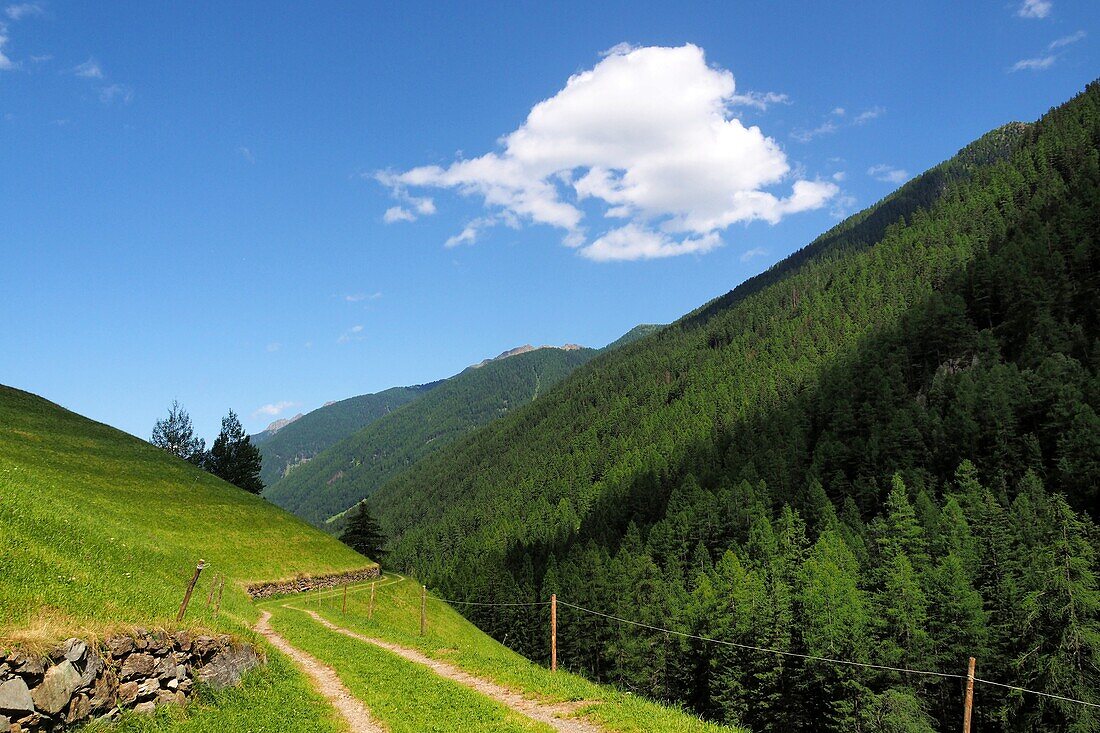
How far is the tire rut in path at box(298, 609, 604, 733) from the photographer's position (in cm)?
1731

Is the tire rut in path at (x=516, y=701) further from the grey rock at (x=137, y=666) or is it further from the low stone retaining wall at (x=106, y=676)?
the grey rock at (x=137, y=666)

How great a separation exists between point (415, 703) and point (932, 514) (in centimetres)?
10183

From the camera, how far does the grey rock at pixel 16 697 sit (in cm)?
1043

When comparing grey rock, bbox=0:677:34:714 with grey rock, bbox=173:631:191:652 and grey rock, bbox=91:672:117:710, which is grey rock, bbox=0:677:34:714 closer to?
grey rock, bbox=91:672:117:710

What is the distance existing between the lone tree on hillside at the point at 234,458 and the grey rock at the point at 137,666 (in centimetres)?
12417

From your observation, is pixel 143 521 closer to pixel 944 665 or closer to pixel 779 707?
pixel 779 707

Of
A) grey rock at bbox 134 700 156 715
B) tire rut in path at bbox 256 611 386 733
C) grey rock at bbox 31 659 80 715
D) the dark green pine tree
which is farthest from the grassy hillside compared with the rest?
the dark green pine tree

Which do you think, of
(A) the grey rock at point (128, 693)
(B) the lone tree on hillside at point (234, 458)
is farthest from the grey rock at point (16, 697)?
(B) the lone tree on hillside at point (234, 458)

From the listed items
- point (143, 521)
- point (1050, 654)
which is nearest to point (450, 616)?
point (143, 521)

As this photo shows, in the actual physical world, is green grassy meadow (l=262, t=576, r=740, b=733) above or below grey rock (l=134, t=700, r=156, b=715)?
below

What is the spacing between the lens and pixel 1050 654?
176 feet

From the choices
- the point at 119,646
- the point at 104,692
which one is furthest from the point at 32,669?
the point at 119,646

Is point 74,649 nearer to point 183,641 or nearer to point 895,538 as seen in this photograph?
point 183,641

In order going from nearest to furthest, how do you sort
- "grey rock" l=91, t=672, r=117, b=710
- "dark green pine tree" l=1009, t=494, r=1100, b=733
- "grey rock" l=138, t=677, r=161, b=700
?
"grey rock" l=91, t=672, r=117, b=710 → "grey rock" l=138, t=677, r=161, b=700 → "dark green pine tree" l=1009, t=494, r=1100, b=733
